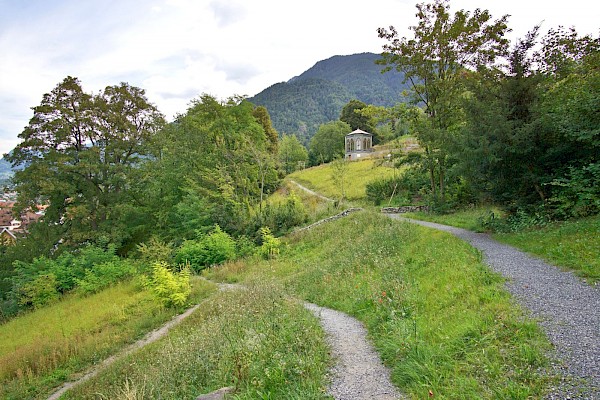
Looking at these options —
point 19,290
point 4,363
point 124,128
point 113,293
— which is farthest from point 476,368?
point 124,128

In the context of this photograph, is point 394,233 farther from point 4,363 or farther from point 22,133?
point 22,133

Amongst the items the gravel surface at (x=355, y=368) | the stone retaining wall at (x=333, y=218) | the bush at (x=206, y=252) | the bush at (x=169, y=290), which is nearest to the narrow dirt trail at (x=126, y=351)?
the bush at (x=169, y=290)

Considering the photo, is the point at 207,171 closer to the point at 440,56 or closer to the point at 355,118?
the point at 440,56

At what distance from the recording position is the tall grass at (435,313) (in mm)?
3986

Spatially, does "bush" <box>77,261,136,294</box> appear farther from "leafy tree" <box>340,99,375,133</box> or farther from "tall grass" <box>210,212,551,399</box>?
"leafy tree" <box>340,99,375,133</box>

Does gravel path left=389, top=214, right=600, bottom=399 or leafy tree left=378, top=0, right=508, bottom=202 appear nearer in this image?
gravel path left=389, top=214, right=600, bottom=399

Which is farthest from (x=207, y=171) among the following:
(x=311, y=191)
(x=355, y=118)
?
(x=355, y=118)

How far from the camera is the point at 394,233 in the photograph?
1398 centimetres

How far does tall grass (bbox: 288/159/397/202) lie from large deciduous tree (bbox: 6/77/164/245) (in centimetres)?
1695

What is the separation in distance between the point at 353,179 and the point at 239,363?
102ft

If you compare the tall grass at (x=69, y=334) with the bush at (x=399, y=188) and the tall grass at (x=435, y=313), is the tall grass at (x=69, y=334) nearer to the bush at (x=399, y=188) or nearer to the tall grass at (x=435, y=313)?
the tall grass at (x=435, y=313)

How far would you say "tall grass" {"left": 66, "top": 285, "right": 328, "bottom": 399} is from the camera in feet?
15.4

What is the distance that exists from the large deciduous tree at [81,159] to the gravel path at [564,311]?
22672 millimetres

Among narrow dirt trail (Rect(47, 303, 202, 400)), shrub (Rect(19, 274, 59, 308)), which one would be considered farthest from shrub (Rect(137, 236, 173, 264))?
narrow dirt trail (Rect(47, 303, 202, 400))
